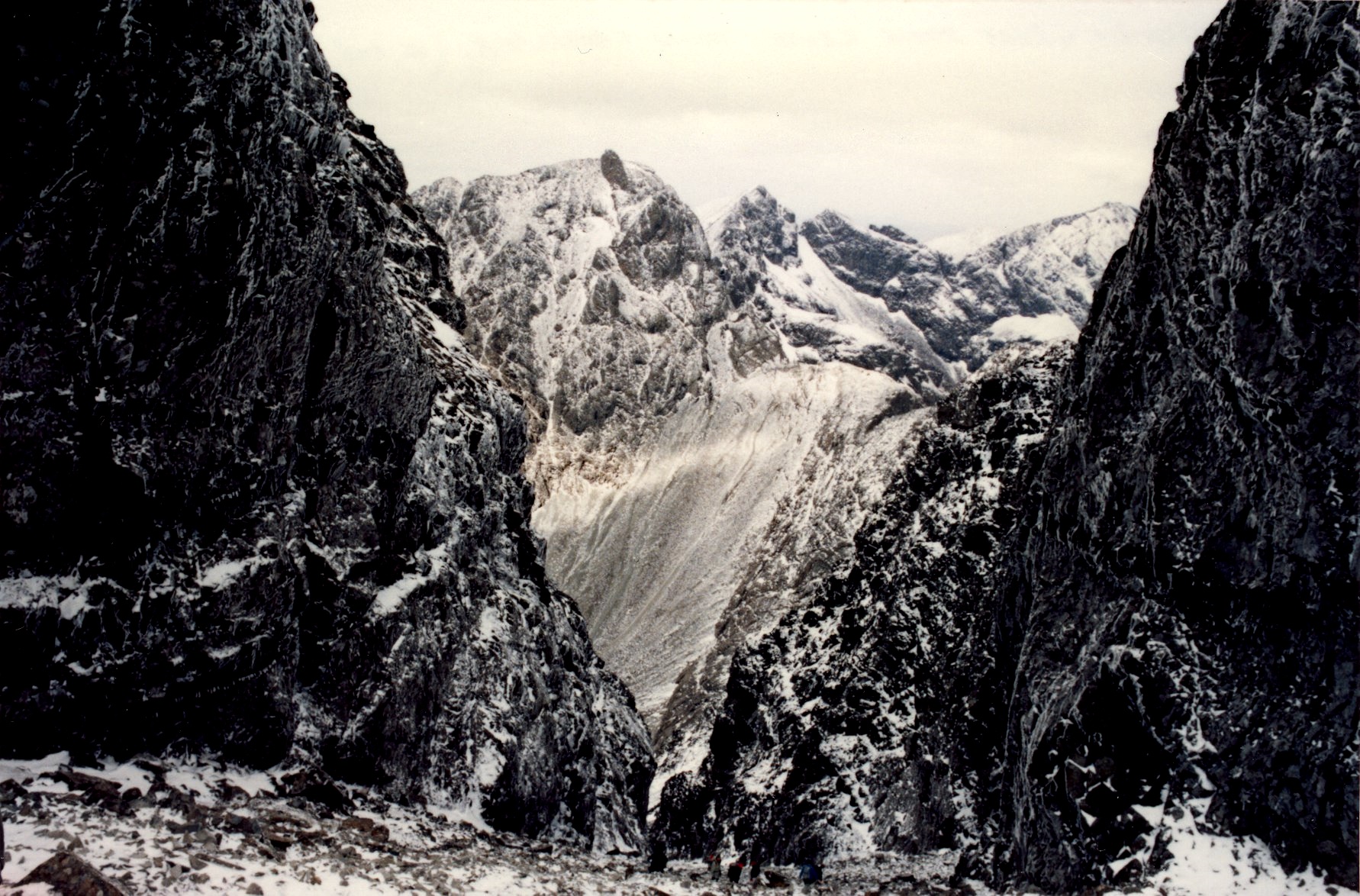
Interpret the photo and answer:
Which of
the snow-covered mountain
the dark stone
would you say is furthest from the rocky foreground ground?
the snow-covered mountain

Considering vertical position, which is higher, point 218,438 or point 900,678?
point 218,438

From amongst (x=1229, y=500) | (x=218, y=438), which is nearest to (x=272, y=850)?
(x=218, y=438)

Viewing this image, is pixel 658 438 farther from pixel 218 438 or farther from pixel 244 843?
pixel 244 843

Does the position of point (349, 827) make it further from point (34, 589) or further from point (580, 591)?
point (580, 591)

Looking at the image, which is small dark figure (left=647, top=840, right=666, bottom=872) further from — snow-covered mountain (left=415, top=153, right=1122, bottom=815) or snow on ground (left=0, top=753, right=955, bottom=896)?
snow-covered mountain (left=415, top=153, right=1122, bottom=815)

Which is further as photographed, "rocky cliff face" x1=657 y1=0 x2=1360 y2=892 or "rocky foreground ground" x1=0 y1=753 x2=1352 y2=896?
"rocky cliff face" x1=657 y1=0 x2=1360 y2=892

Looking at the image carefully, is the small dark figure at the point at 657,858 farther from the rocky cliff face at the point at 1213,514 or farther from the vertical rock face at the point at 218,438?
the rocky cliff face at the point at 1213,514

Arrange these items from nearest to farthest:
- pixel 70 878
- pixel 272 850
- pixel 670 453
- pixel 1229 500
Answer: pixel 70 878
pixel 272 850
pixel 1229 500
pixel 670 453
